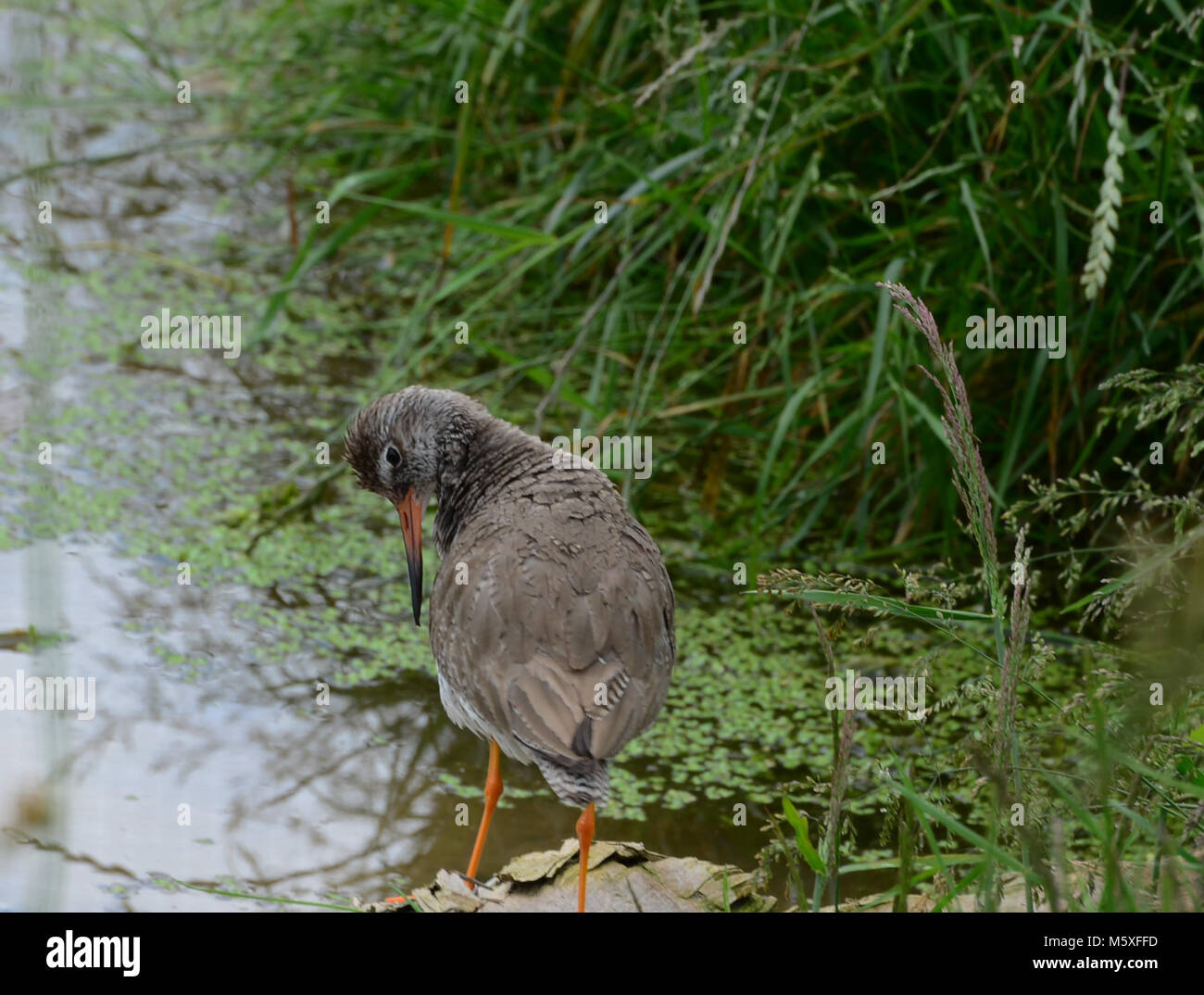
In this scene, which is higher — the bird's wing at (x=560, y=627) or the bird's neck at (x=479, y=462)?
the bird's neck at (x=479, y=462)

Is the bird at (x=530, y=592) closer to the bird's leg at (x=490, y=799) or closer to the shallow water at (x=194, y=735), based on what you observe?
the bird's leg at (x=490, y=799)

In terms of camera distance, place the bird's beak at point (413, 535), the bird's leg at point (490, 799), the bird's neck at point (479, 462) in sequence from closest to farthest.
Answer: the bird's leg at point (490, 799)
the bird's neck at point (479, 462)
the bird's beak at point (413, 535)

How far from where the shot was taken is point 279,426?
5.06 meters

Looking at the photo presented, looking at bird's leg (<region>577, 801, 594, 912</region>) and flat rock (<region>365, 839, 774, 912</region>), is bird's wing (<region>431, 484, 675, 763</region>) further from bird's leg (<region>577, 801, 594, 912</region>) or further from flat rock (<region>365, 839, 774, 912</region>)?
flat rock (<region>365, 839, 774, 912</region>)

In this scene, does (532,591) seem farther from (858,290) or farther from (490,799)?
(858,290)

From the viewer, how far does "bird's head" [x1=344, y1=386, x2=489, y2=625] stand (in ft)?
10.9

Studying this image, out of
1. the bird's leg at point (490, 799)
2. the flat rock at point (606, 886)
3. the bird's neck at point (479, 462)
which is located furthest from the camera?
the bird's neck at point (479, 462)

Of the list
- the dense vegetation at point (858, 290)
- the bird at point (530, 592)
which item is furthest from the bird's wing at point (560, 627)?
the dense vegetation at point (858, 290)

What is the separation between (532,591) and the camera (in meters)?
2.83

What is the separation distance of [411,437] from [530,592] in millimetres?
668

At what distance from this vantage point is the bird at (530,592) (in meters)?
2.69
